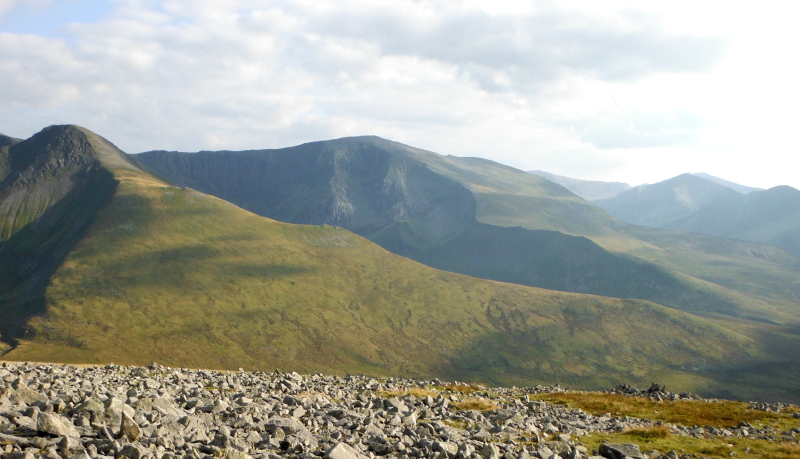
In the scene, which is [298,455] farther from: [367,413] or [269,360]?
[269,360]

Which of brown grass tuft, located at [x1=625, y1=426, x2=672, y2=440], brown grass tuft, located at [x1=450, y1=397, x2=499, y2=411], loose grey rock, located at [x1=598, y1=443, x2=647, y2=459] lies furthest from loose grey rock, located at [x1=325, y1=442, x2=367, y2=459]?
brown grass tuft, located at [x1=625, y1=426, x2=672, y2=440]

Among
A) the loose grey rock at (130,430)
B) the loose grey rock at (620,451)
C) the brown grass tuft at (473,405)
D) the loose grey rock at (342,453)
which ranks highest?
the loose grey rock at (130,430)

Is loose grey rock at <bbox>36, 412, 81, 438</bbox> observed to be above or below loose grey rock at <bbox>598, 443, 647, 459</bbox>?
above

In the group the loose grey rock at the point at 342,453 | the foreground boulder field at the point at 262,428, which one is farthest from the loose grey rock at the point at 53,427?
the loose grey rock at the point at 342,453

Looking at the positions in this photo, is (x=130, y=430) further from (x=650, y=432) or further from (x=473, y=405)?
(x=650, y=432)

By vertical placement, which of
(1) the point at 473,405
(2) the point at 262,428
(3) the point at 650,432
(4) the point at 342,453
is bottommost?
(1) the point at 473,405

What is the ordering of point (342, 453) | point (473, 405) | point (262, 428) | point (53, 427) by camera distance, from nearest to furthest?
point (53, 427), point (342, 453), point (262, 428), point (473, 405)

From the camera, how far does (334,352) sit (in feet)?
633

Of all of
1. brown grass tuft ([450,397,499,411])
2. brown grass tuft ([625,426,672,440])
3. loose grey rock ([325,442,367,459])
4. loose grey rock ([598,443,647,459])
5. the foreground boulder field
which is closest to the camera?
the foreground boulder field

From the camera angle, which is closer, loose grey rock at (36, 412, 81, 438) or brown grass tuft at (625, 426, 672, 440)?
loose grey rock at (36, 412, 81, 438)

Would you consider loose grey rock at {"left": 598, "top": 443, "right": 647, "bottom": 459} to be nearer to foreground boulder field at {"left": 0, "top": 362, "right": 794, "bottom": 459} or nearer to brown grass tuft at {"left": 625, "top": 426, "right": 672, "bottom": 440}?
foreground boulder field at {"left": 0, "top": 362, "right": 794, "bottom": 459}

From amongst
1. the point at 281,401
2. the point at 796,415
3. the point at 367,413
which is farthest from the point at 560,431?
the point at 796,415

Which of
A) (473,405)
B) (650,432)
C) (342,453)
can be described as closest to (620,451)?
(650,432)

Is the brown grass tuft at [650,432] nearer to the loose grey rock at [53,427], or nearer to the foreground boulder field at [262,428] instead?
the foreground boulder field at [262,428]
